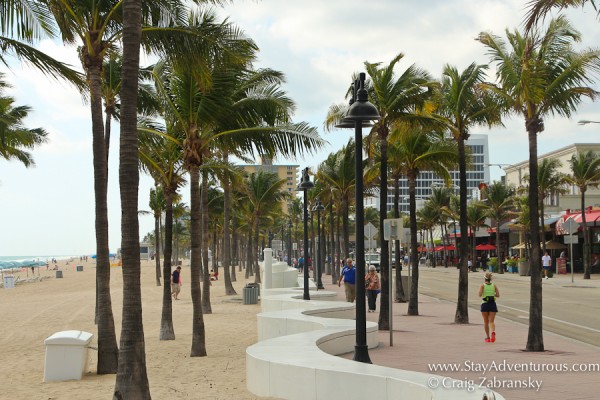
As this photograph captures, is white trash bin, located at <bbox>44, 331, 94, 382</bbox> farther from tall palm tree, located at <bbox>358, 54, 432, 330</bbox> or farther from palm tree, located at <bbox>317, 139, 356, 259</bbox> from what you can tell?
palm tree, located at <bbox>317, 139, 356, 259</bbox>

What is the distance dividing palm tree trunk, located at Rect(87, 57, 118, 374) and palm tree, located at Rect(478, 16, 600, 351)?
8330 millimetres

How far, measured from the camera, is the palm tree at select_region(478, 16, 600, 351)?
14.4m

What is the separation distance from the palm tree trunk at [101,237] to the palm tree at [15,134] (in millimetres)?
5631

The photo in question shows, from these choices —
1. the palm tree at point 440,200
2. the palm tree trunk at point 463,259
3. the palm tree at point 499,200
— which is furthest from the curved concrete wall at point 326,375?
the palm tree at point 440,200

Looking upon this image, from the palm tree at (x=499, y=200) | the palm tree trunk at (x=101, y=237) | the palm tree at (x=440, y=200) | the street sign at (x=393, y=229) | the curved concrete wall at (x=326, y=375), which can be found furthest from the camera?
the palm tree at (x=440, y=200)

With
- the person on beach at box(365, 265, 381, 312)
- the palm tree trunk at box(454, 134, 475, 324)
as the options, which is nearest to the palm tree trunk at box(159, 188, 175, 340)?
the person on beach at box(365, 265, 381, 312)

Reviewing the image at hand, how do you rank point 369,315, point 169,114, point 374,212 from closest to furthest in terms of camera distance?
point 169,114
point 369,315
point 374,212

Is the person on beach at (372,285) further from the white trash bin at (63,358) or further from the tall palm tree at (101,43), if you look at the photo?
the white trash bin at (63,358)

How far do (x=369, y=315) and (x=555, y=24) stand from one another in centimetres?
1157

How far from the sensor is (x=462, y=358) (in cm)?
1341

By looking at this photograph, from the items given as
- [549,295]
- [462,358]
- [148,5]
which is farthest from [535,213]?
[549,295]

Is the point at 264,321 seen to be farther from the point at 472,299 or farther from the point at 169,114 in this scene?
the point at 472,299

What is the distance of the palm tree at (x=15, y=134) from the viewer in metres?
23.6

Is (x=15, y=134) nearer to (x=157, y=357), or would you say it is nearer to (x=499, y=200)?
(x=157, y=357)
